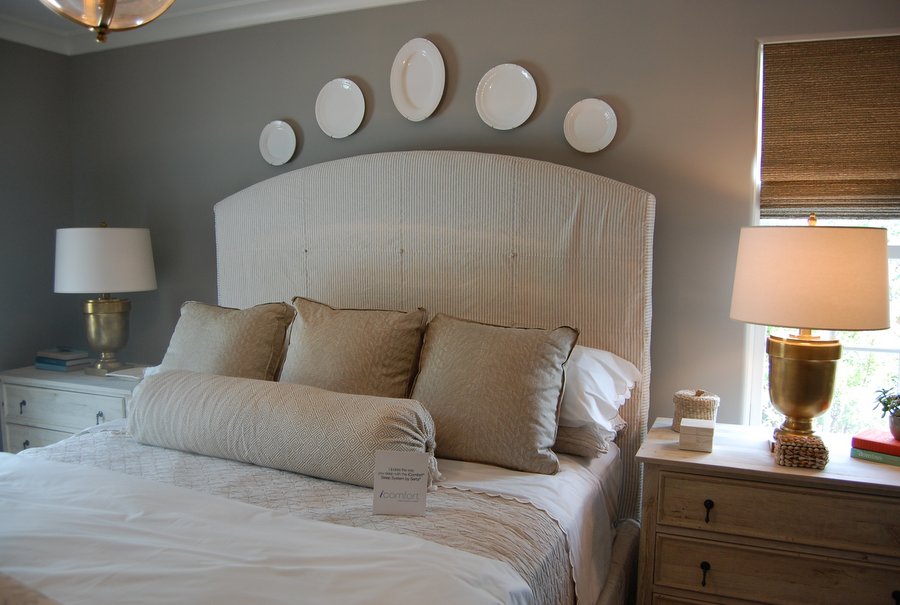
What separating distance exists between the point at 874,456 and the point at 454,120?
1795 millimetres

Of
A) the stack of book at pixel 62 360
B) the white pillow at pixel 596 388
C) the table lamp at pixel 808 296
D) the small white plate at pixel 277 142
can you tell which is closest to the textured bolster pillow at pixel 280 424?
the white pillow at pixel 596 388

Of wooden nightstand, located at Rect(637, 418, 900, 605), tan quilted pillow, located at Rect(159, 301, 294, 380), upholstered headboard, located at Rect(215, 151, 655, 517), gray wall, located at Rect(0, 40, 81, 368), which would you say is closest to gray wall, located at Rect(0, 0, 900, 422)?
gray wall, located at Rect(0, 40, 81, 368)

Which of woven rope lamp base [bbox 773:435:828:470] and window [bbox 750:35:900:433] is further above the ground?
window [bbox 750:35:900:433]

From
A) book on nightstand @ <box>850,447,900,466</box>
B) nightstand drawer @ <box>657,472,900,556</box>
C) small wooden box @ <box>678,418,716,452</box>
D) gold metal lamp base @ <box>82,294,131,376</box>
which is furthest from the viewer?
gold metal lamp base @ <box>82,294,131,376</box>

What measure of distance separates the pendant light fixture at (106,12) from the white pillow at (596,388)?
147 cm

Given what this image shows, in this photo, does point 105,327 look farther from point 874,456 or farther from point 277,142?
point 874,456

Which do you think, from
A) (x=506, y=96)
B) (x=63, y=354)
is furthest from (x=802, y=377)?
(x=63, y=354)

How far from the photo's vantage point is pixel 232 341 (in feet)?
7.86

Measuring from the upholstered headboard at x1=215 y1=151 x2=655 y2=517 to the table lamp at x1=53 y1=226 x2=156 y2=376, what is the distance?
59 centimetres

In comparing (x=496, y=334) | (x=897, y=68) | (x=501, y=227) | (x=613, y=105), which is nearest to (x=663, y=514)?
(x=496, y=334)

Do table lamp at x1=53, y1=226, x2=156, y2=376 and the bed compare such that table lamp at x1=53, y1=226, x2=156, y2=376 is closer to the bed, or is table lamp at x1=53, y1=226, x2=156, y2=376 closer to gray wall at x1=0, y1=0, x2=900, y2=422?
gray wall at x1=0, y1=0, x2=900, y2=422

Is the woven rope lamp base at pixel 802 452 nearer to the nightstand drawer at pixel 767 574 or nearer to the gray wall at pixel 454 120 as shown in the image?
the nightstand drawer at pixel 767 574

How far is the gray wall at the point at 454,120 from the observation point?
7.68ft

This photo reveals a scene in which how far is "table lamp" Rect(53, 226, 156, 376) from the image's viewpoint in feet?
10.1
